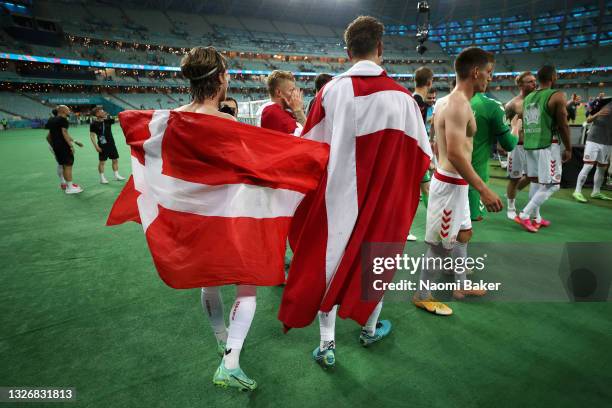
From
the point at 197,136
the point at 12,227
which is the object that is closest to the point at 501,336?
the point at 197,136

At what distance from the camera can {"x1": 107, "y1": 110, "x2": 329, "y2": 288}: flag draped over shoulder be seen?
5.71 feet

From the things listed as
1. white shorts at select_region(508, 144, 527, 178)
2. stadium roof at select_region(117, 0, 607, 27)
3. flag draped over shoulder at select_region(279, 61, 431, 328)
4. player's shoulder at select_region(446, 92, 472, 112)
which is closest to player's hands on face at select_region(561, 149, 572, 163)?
white shorts at select_region(508, 144, 527, 178)

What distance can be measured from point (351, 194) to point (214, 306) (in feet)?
3.75

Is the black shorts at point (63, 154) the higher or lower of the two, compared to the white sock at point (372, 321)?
higher

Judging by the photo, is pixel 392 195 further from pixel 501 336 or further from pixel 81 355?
pixel 81 355

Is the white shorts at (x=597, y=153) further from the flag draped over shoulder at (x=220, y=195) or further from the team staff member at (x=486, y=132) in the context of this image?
the flag draped over shoulder at (x=220, y=195)

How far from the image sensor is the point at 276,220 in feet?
6.16

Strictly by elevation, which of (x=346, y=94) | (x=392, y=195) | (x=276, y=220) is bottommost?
(x=276, y=220)

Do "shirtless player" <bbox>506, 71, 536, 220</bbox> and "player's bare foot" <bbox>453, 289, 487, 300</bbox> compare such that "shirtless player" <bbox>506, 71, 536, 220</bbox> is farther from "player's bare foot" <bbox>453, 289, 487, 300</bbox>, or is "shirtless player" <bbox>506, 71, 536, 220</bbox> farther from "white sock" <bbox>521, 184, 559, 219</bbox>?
"player's bare foot" <bbox>453, 289, 487, 300</bbox>

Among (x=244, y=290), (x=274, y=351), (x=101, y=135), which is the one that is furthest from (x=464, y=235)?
(x=101, y=135)

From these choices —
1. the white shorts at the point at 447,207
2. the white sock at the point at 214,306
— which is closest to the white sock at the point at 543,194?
the white shorts at the point at 447,207

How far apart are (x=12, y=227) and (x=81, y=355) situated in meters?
4.28

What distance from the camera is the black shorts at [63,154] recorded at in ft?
23.8

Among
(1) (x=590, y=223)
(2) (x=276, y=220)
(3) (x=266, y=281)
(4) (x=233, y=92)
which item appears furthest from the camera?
(4) (x=233, y=92)
